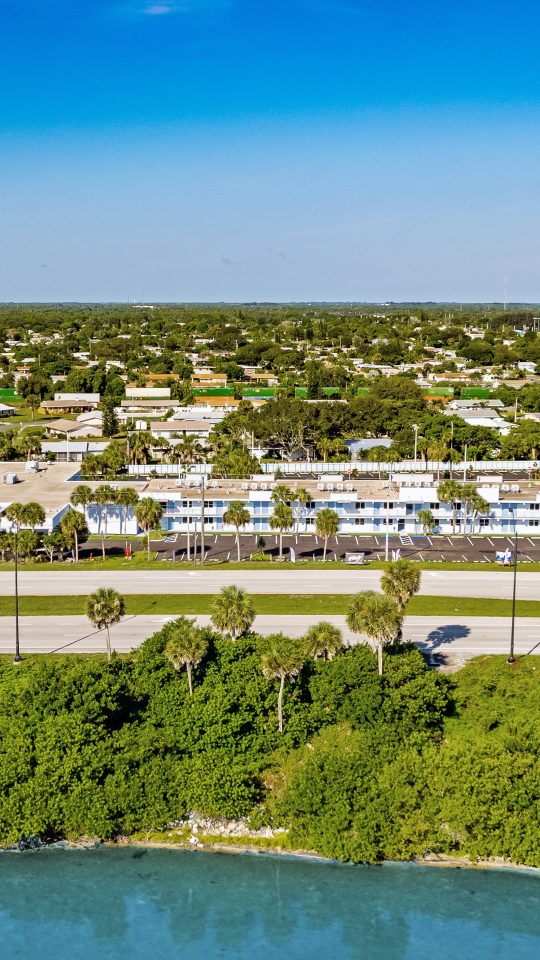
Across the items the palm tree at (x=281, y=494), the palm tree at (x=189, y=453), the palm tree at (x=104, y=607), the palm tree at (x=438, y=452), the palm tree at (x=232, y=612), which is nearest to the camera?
the palm tree at (x=232, y=612)

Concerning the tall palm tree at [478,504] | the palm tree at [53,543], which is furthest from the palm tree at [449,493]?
the palm tree at [53,543]

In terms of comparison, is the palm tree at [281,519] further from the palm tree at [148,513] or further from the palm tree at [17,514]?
the palm tree at [17,514]

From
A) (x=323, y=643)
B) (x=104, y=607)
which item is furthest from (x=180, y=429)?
(x=323, y=643)

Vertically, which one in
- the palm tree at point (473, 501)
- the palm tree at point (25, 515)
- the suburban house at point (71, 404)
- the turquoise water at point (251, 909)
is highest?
the suburban house at point (71, 404)

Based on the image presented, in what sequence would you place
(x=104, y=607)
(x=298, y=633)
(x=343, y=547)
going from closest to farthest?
(x=104, y=607) → (x=298, y=633) → (x=343, y=547)

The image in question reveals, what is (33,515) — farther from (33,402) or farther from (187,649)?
(33,402)

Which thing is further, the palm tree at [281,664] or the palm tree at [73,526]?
the palm tree at [73,526]
